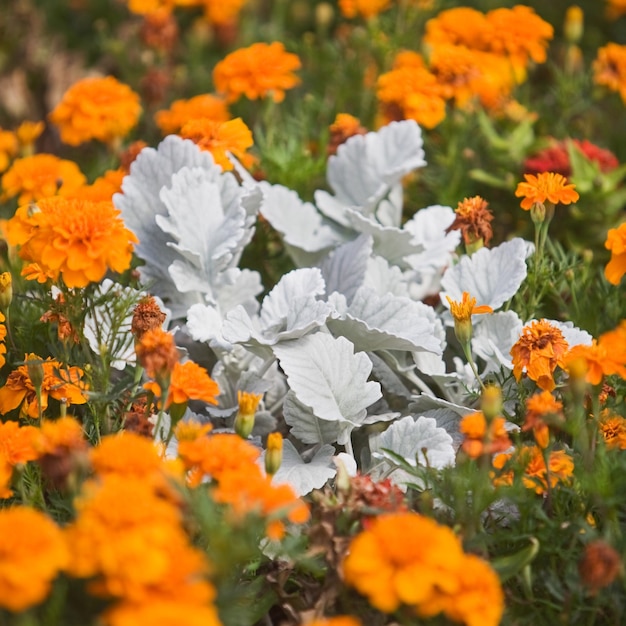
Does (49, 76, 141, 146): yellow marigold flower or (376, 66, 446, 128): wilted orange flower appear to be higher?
(49, 76, 141, 146): yellow marigold flower

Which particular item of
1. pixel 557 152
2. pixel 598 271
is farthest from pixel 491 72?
pixel 598 271

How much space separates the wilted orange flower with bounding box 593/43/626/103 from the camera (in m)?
2.28

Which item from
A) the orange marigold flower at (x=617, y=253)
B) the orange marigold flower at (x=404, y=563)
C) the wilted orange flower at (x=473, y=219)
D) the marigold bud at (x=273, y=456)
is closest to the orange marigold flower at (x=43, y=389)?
the marigold bud at (x=273, y=456)

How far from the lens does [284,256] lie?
6.73ft

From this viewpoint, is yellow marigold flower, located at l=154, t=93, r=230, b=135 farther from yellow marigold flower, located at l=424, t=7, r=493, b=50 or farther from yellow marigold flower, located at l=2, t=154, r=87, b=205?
yellow marigold flower, located at l=424, t=7, r=493, b=50

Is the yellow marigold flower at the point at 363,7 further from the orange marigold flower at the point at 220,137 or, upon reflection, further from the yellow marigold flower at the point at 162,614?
the yellow marigold flower at the point at 162,614

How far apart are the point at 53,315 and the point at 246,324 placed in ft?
1.03

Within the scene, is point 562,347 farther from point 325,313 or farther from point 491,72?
point 491,72

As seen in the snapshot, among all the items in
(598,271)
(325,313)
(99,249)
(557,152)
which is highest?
(99,249)

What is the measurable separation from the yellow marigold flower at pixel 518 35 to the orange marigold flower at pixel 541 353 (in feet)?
3.72

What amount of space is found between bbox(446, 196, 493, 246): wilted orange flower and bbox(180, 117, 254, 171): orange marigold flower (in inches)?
17.6

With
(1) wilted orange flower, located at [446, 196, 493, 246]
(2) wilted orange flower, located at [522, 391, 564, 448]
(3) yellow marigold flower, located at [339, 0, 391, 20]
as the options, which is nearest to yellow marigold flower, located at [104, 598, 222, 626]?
(2) wilted orange flower, located at [522, 391, 564, 448]

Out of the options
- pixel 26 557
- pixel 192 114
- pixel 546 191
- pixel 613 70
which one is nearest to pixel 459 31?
pixel 613 70

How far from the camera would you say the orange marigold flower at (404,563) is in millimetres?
Result: 890
